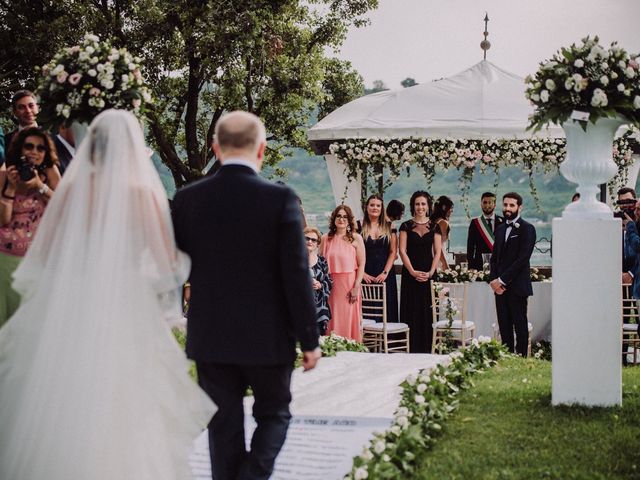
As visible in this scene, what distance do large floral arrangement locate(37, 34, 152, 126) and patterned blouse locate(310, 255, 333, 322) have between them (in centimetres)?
344

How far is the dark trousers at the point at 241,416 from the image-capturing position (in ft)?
12.8

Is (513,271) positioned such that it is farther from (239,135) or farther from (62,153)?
(239,135)

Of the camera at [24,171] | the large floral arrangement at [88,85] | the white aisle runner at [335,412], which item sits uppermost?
the large floral arrangement at [88,85]

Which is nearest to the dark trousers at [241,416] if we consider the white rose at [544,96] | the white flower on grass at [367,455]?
the white flower on grass at [367,455]

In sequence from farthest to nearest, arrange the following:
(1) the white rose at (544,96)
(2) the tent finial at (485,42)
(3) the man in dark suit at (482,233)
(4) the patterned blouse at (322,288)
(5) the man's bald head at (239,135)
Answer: (2) the tent finial at (485,42) < (3) the man in dark suit at (482,233) < (4) the patterned blouse at (322,288) < (1) the white rose at (544,96) < (5) the man's bald head at (239,135)

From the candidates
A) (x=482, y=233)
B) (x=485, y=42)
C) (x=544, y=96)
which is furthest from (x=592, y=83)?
(x=485, y=42)

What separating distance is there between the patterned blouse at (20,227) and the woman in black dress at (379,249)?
16.7 ft

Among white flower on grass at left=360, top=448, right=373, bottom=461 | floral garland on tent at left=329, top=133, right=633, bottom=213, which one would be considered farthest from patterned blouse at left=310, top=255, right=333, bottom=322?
white flower on grass at left=360, top=448, right=373, bottom=461

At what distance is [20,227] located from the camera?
5.57 m

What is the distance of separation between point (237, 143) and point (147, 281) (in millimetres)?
761

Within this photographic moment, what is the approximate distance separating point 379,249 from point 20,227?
17.4 ft

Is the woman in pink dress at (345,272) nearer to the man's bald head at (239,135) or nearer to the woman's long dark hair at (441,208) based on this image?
the woman's long dark hair at (441,208)

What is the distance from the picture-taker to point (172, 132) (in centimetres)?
2144

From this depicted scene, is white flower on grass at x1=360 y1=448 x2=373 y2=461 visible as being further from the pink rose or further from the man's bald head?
the pink rose
